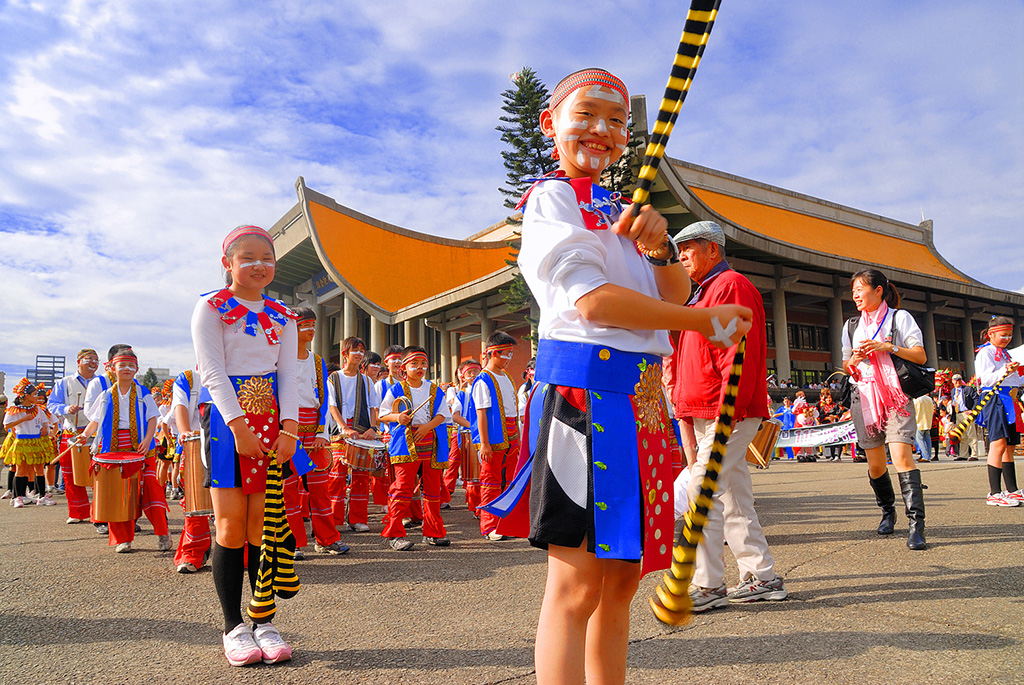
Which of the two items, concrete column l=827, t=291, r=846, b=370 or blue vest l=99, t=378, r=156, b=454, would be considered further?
concrete column l=827, t=291, r=846, b=370

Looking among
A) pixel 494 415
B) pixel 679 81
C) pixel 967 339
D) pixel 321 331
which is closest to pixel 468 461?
pixel 494 415

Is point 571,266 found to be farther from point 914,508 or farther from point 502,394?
point 502,394

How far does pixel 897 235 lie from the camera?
1556 inches

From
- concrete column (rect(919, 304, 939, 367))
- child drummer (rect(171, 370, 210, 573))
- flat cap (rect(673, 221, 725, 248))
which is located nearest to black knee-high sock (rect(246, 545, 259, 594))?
child drummer (rect(171, 370, 210, 573))

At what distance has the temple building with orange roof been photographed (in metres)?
26.6

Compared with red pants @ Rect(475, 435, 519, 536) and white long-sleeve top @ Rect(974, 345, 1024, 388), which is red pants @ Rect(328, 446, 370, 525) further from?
white long-sleeve top @ Rect(974, 345, 1024, 388)

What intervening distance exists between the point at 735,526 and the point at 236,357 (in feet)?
9.18

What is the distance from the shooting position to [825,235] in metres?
34.3

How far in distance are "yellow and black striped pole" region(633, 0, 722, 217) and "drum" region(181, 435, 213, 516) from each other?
302 cm

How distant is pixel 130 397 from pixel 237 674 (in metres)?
4.84

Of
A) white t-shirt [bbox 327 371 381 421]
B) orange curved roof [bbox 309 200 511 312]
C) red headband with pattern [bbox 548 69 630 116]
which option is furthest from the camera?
orange curved roof [bbox 309 200 511 312]

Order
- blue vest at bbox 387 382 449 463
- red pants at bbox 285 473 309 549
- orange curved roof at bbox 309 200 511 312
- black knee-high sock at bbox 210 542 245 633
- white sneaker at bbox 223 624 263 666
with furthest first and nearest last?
orange curved roof at bbox 309 200 511 312 < blue vest at bbox 387 382 449 463 < red pants at bbox 285 473 309 549 < black knee-high sock at bbox 210 542 245 633 < white sneaker at bbox 223 624 263 666

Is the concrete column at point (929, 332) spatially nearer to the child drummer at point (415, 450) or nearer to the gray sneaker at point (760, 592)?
the child drummer at point (415, 450)

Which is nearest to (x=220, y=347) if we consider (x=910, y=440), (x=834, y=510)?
(x=910, y=440)
